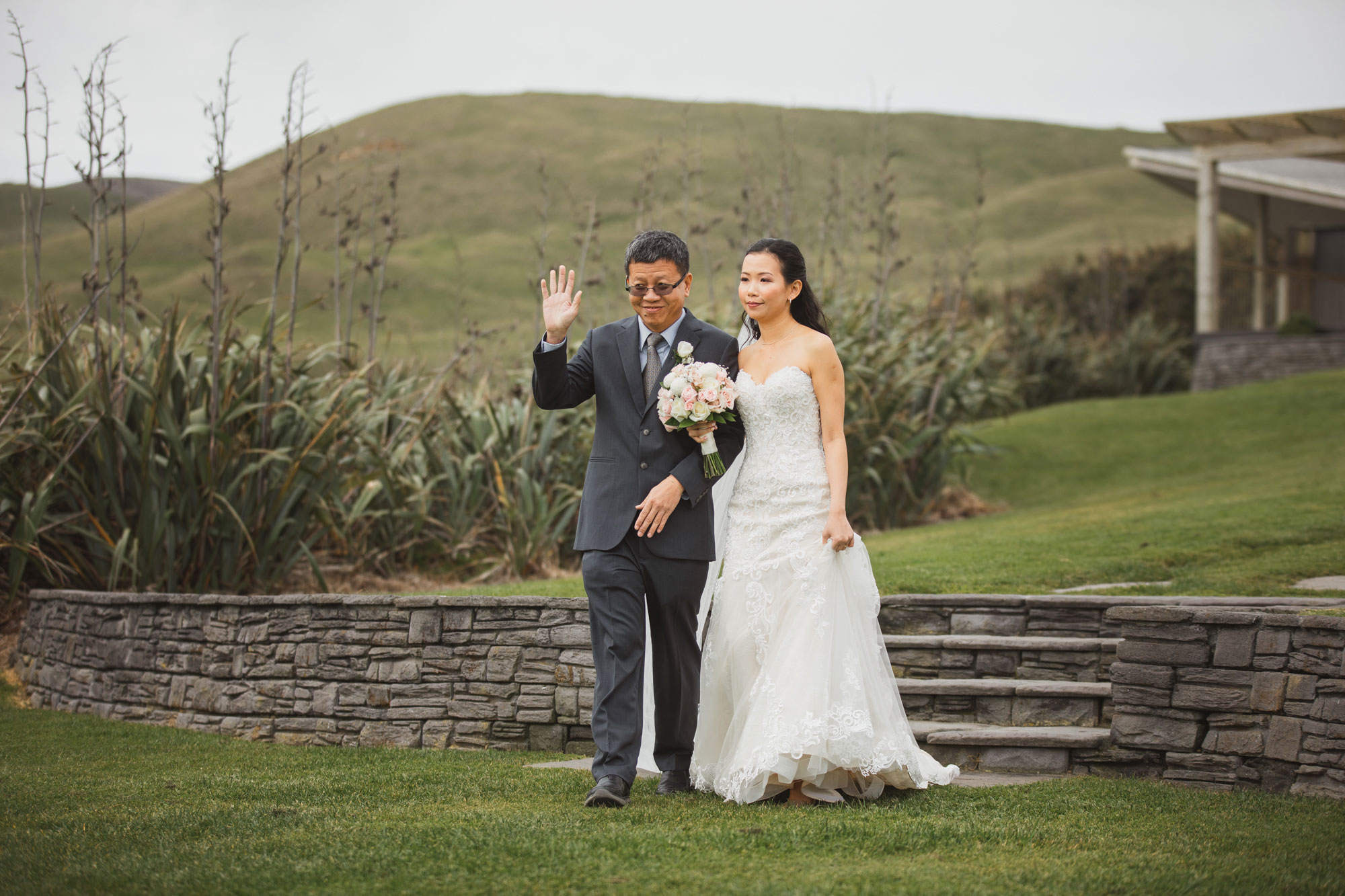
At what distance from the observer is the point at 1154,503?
Result: 10.0 metres

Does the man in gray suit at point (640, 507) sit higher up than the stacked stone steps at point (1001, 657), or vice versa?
the man in gray suit at point (640, 507)

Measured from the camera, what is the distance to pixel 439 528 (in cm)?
806

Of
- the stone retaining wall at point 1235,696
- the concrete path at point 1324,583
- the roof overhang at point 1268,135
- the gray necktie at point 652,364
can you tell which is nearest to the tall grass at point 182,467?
the gray necktie at point 652,364

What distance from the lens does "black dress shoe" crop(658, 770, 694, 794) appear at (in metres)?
3.99

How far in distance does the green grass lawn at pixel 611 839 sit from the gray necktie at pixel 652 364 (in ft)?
4.62

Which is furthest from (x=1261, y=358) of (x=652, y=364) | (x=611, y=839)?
(x=611, y=839)

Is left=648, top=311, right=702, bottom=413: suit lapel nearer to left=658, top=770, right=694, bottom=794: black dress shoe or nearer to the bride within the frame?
the bride

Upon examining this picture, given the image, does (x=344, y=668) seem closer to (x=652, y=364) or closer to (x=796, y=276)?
(x=652, y=364)

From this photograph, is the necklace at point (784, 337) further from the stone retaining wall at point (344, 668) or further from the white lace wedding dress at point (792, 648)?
the stone retaining wall at point (344, 668)

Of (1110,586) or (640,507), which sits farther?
(1110,586)

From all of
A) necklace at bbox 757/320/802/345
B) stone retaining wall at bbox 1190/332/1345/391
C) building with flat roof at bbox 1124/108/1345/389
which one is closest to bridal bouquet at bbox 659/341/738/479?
necklace at bbox 757/320/802/345

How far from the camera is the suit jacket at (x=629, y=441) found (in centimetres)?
389

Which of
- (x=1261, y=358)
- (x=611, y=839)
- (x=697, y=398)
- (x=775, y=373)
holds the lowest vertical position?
(x=611, y=839)

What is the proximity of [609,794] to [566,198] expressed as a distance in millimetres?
27206
